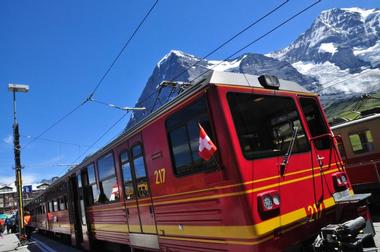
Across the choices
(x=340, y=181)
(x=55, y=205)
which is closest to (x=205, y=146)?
(x=340, y=181)

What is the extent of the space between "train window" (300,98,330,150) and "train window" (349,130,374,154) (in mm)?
7008

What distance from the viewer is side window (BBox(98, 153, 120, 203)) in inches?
383

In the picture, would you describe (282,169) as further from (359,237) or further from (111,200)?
(111,200)

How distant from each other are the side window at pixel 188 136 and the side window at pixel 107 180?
3.44m

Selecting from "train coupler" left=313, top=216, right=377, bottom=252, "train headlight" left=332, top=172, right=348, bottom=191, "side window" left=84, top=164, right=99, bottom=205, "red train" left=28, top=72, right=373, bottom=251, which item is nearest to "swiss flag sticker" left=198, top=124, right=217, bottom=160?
"red train" left=28, top=72, right=373, bottom=251

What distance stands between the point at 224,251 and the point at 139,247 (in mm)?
3460

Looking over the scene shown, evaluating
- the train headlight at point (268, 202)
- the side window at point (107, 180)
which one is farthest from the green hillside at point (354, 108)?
the train headlight at point (268, 202)

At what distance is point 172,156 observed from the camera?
22.0ft

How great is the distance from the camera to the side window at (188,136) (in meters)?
5.84

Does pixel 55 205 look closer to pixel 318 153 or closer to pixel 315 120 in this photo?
pixel 315 120

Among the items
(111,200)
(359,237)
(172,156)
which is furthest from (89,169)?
(359,237)

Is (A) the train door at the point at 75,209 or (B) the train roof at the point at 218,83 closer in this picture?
(B) the train roof at the point at 218,83

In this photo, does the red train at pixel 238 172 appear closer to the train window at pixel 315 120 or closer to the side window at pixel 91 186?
the train window at pixel 315 120

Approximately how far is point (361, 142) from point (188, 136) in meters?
9.53
